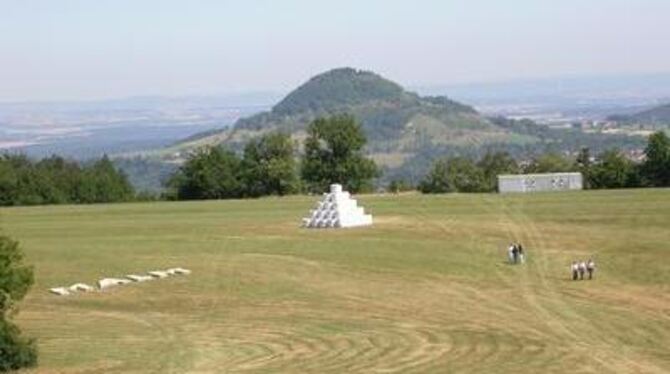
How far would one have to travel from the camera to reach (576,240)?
Answer: 74.6 meters

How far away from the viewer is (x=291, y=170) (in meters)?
139

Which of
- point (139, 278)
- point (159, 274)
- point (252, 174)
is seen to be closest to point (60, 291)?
point (139, 278)

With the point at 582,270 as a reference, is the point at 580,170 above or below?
above

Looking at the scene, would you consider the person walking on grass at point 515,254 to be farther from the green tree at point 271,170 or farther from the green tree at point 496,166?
the green tree at point 496,166

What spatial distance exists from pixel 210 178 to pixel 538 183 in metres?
45.3

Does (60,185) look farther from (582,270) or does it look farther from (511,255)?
(582,270)

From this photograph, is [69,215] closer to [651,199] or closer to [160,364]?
[651,199]

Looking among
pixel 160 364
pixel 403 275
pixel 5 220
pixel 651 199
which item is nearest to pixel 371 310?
pixel 403 275

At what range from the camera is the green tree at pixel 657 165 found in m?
121

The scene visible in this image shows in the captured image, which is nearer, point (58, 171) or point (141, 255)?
point (141, 255)

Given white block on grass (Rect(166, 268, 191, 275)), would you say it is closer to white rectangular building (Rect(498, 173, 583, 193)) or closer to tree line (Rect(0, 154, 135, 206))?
white rectangular building (Rect(498, 173, 583, 193))

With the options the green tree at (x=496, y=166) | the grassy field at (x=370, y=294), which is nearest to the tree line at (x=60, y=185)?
the grassy field at (x=370, y=294)

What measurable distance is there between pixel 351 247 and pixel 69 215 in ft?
135

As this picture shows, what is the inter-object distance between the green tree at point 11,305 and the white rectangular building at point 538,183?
236 ft
